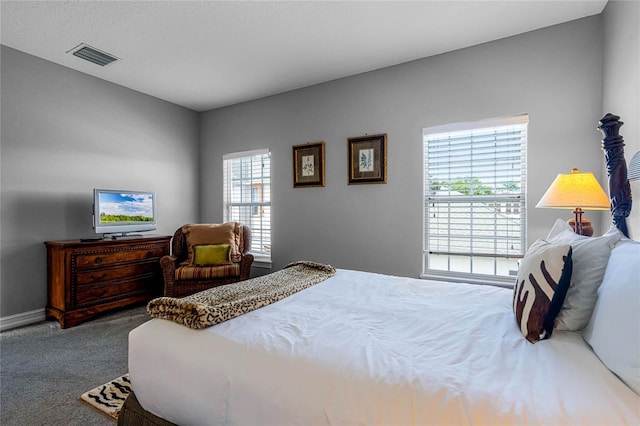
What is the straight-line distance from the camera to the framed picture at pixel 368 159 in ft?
11.0

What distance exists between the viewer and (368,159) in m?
3.42

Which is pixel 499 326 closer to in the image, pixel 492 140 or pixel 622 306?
pixel 622 306

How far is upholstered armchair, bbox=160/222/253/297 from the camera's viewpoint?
10.9 ft

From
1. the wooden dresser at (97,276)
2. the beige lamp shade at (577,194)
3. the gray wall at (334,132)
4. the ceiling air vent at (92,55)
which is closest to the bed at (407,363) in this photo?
the beige lamp shade at (577,194)

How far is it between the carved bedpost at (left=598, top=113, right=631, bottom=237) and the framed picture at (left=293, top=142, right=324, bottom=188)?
8.43 feet

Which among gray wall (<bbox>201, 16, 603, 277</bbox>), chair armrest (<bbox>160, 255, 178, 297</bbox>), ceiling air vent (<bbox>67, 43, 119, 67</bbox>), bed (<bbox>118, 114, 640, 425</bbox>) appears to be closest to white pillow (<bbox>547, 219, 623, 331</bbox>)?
bed (<bbox>118, 114, 640, 425</bbox>)

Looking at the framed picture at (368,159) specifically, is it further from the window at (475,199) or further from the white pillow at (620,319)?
the white pillow at (620,319)

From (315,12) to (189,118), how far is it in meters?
3.04

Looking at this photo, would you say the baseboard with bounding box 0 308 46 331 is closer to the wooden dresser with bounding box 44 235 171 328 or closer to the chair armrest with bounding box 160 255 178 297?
the wooden dresser with bounding box 44 235 171 328

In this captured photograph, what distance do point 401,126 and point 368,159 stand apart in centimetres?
49

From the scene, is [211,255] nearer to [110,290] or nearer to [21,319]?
[110,290]

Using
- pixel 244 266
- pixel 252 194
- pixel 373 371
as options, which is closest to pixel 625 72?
pixel 373 371

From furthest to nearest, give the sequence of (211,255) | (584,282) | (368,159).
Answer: (211,255)
(368,159)
(584,282)

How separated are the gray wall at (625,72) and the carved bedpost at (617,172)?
0.80ft
